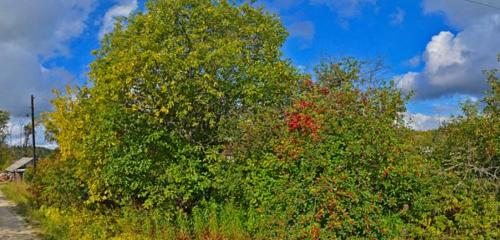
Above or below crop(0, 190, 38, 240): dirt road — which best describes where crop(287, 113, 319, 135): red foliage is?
above

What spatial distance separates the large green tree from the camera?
1054 cm

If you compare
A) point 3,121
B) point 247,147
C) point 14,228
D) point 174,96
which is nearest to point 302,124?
point 247,147

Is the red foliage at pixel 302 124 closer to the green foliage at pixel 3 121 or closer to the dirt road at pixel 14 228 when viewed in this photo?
the dirt road at pixel 14 228

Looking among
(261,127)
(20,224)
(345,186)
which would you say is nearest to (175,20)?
(261,127)

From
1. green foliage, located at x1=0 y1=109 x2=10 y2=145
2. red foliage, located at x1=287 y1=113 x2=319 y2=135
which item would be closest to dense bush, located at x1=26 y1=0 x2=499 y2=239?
red foliage, located at x1=287 y1=113 x2=319 y2=135

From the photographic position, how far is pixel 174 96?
1042 cm

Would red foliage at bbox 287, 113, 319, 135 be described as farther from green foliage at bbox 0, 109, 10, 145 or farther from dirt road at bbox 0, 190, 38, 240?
green foliage at bbox 0, 109, 10, 145

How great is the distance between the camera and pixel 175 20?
38.5 ft

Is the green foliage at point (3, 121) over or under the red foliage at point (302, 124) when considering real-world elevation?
over

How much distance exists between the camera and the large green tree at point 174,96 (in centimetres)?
1054

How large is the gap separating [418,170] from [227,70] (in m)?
5.18

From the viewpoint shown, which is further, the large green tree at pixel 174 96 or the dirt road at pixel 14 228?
the dirt road at pixel 14 228

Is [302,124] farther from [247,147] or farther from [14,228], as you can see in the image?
[14,228]

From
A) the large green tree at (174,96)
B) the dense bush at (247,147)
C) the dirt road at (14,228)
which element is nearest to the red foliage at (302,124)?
the dense bush at (247,147)
